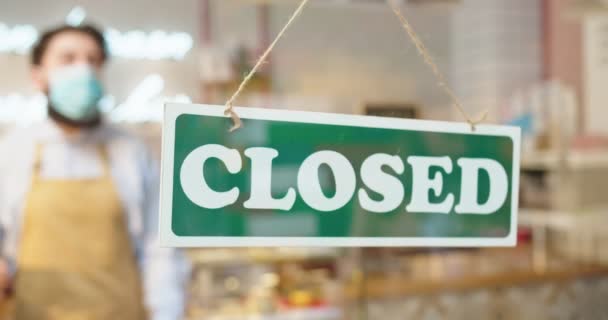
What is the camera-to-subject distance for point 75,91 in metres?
0.73

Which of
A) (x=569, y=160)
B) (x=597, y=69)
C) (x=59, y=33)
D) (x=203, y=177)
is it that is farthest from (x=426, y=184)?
(x=569, y=160)

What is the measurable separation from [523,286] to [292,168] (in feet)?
4.39

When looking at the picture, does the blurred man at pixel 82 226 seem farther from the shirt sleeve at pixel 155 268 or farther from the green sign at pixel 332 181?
the green sign at pixel 332 181

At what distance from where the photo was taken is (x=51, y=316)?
1.02m

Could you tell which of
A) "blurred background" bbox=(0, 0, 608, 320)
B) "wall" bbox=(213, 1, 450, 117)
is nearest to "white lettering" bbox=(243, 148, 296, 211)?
"blurred background" bbox=(0, 0, 608, 320)

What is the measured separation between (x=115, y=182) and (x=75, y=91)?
1.25 feet

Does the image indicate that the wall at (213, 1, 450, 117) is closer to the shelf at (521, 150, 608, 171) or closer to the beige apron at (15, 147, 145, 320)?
the beige apron at (15, 147, 145, 320)

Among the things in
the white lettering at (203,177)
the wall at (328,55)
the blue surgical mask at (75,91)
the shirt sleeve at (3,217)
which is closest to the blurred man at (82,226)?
the shirt sleeve at (3,217)

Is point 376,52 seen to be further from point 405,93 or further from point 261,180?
point 261,180

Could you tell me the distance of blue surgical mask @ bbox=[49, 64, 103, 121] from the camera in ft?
2.42

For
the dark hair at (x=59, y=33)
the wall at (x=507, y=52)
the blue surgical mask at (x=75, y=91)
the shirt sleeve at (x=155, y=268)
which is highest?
the wall at (x=507, y=52)

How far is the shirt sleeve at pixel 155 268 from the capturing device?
105cm

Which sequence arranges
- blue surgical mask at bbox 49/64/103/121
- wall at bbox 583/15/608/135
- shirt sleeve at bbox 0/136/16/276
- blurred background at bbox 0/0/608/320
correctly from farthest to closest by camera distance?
wall at bbox 583/15/608/135 → blurred background at bbox 0/0/608/320 → shirt sleeve at bbox 0/136/16/276 → blue surgical mask at bbox 49/64/103/121

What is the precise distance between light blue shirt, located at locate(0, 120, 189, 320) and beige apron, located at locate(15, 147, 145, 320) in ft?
0.05
